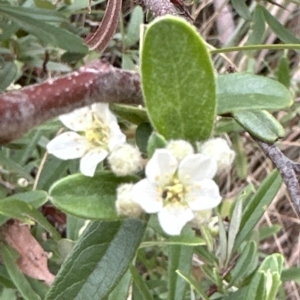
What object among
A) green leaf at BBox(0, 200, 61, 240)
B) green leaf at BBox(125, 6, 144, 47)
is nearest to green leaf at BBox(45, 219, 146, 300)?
green leaf at BBox(0, 200, 61, 240)

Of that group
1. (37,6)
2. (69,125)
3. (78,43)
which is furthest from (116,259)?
(37,6)

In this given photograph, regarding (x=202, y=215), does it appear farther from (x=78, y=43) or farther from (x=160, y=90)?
(x=78, y=43)

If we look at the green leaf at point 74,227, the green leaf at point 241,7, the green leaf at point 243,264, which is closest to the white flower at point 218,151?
the green leaf at point 243,264

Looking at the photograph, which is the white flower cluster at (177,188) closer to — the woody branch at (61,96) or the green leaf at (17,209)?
the woody branch at (61,96)

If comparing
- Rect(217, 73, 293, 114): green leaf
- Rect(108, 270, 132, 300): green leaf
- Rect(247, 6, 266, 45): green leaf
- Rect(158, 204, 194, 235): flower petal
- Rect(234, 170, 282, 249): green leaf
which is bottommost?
Rect(108, 270, 132, 300): green leaf

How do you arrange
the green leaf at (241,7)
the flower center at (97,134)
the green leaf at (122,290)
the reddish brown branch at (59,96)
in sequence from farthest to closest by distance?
the green leaf at (241,7), the green leaf at (122,290), the flower center at (97,134), the reddish brown branch at (59,96)

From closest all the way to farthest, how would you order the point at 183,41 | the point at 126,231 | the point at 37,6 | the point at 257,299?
1. the point at 183,41
2. the point at 126,231
3. the point at 257,299
4. the point at 37,6

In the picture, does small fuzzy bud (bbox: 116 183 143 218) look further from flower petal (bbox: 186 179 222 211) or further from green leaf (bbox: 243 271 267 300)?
green leaf (bbox: 243 271 267 300)
